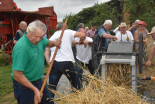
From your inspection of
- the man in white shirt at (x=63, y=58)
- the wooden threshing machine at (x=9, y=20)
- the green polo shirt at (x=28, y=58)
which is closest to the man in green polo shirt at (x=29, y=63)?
the green polo shirt at (x=28, y=58)

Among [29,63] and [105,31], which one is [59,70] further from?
[105,31]

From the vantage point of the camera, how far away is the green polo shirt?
2092mm

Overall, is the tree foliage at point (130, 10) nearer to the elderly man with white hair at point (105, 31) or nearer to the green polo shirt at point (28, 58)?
the elderly man with white hair at point (105, 31)

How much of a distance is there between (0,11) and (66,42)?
18.4 ft

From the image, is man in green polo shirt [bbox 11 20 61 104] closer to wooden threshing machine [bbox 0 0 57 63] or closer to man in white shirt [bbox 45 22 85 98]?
man in white shirt [bbox 45 22 85 98]

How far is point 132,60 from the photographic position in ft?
10.7

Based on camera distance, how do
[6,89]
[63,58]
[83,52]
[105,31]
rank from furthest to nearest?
[6,89] < [105,31] < [83,52] < [63,58]

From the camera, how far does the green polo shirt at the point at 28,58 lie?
2092 mm

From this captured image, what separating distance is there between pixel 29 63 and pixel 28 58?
0.10m

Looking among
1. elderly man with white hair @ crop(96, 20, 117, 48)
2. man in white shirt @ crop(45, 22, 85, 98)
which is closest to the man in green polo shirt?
man in white shirt @ crop(45, 22, 85, 98)

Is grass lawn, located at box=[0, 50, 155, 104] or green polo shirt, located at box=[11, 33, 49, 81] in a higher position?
green polo shirt, located at box=[11, 33, 49, 81]

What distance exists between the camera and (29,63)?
2275mm

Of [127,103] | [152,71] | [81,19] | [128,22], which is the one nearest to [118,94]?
[127,103]

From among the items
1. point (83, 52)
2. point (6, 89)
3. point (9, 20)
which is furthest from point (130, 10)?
point (6, 89)
